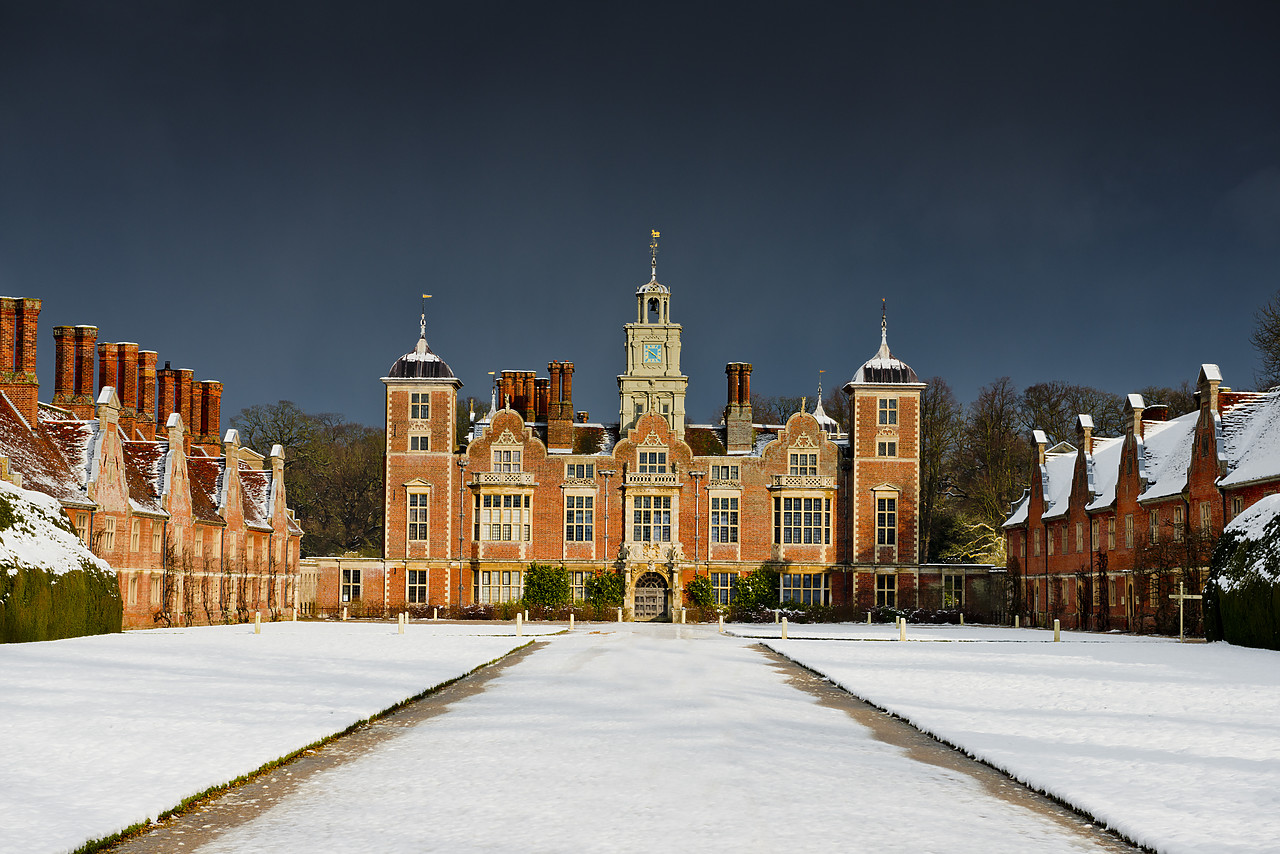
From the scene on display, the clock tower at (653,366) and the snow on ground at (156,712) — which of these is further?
the clock tower at (653,366)

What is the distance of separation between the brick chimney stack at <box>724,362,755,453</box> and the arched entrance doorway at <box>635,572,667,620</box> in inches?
275

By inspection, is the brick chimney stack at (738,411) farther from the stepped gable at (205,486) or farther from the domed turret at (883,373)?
the stepped gable at (205,486)

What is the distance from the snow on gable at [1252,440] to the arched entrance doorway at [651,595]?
85.3ft

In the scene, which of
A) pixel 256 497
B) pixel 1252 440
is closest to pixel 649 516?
pixel 256 497

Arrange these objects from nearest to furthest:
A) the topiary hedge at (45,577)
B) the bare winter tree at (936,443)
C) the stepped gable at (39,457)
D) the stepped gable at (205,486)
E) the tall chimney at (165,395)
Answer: the topiary hedge at (45,577) < the stepped gable at (39,457) < the stepped gable at (205,486) < the tall chimney at (165,395) < the bare winter tree at (936,443)

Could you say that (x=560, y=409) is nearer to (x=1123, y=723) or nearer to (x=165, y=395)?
(x=165, y=395)

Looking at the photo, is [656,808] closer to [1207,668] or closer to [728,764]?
[728,764]

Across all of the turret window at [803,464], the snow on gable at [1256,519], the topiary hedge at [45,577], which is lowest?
the topiary hedge at [45,577]

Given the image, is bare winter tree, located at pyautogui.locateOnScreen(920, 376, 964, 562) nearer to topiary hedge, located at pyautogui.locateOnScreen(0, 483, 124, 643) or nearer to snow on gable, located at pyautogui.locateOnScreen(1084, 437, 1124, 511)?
snow on gable, located at pyautogui.locateOnScreen(1084, 437, 1124, 511)

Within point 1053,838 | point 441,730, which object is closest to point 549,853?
point 1053,838

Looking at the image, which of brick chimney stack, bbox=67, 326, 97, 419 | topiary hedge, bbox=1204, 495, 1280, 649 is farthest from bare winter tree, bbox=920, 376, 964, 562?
brick chimney stack, bbox=67, 326, 97, 419

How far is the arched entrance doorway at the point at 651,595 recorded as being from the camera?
5669 centimetres

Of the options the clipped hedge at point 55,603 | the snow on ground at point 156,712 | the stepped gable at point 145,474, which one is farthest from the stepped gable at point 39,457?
the snow on ground at point 156,712

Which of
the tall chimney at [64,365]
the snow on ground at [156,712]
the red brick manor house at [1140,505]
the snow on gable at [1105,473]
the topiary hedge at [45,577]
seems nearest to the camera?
the snow on ground at [156,712]
